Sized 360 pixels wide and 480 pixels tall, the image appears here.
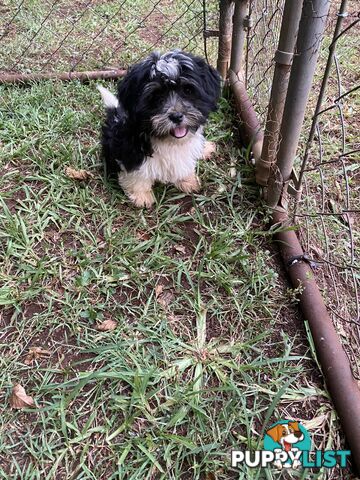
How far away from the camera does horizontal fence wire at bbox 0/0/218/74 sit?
→ 12.1 feet

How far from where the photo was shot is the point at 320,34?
1.67m

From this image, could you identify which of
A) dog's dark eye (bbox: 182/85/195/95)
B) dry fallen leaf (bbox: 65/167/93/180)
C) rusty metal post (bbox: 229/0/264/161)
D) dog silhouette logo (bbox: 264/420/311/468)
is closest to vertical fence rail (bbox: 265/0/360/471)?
dog silhouette logo (bbox: 264/420/311/468)

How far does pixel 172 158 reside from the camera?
2365mm

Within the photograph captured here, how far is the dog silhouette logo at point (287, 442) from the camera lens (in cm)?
161

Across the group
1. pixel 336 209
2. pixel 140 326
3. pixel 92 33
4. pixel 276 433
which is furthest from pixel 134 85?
pixel 92 33

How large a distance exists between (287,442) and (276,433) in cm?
5

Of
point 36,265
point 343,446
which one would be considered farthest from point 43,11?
point 343,446

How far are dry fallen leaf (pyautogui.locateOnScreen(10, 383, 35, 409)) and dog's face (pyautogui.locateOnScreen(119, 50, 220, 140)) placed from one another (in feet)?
4.55

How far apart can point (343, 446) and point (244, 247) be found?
1075mm

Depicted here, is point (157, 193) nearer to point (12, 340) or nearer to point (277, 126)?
point (277, 126)

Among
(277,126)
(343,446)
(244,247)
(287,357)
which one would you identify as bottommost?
(343,446)

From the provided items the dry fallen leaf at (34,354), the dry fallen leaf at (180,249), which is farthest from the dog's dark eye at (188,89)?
the dry fallen leaf at (34,354)

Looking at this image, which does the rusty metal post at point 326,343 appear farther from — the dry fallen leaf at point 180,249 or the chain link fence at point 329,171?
the dry fallen leaf at point 180,249

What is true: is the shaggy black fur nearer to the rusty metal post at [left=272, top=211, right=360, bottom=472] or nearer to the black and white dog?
the black and white dog
